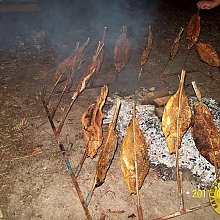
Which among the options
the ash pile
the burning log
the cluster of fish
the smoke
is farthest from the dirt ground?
the cluster of fish

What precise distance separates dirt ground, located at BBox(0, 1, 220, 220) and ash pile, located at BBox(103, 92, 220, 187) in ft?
0.48

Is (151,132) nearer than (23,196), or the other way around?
(23,196)

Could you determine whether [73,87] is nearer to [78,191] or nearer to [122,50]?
[122,50]

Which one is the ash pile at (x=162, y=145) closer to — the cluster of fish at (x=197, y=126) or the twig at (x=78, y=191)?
the cluster of fish at (x=197, y=126)

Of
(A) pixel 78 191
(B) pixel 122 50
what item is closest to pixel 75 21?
(B) pixel 122 50

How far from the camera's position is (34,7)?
330 inches

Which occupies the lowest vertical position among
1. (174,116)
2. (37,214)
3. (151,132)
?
(37,214)

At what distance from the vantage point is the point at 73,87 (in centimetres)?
523

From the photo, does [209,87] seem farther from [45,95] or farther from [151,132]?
[45,95]

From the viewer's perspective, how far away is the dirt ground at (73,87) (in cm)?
322

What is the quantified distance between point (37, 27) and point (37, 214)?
6023 mm

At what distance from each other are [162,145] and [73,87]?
2204mm

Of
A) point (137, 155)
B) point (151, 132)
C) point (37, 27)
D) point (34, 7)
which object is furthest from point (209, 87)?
point (34, 7)

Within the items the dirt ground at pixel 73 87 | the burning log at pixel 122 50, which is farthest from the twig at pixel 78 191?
the burning log at pixel 122 50
